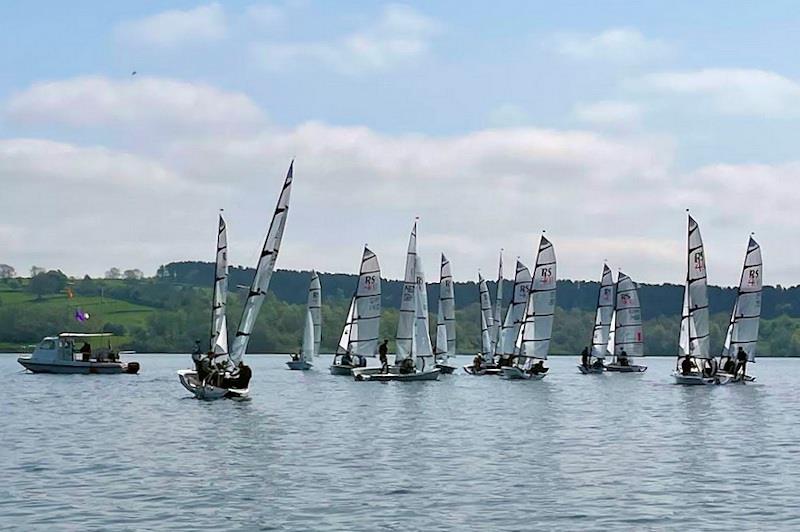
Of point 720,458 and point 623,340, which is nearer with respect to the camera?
point 720,458

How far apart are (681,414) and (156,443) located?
90.5ft

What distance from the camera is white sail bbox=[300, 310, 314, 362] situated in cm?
12486

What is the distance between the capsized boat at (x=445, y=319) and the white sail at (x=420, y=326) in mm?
20225

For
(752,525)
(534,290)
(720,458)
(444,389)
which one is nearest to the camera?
(752,525)

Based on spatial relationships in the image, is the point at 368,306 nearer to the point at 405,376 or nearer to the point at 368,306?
the point at 368,306

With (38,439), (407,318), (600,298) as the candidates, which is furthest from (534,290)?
(38,439)

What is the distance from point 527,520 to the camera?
2891 cm

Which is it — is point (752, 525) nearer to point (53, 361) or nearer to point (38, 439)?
point (38, 439)

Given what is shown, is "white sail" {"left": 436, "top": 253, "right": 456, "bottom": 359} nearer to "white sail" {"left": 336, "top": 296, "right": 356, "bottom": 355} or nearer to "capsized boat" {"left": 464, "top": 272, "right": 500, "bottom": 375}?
"capsized boat" {"left": 464, "top": 272, "right": 500, "bottom": 375}

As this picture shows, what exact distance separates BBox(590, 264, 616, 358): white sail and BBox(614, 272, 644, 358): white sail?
4.68ft

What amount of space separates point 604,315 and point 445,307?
55.0 ft

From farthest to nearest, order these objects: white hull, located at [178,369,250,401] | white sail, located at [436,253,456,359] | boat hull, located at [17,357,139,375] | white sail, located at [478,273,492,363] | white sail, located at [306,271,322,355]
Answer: white sail, located at [306,271,322,355], white sail, located at [478,273,492,363], white sail, located at [436,253,456,359], boat hull, located at [17,357,139,375], white hull, located at [178,369,250,401]

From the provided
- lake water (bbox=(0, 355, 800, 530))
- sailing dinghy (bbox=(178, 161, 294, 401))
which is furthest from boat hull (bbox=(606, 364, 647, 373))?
sailing dinghy (bbox=(178, 161, 294, 401))

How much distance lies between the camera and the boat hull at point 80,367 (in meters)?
105
